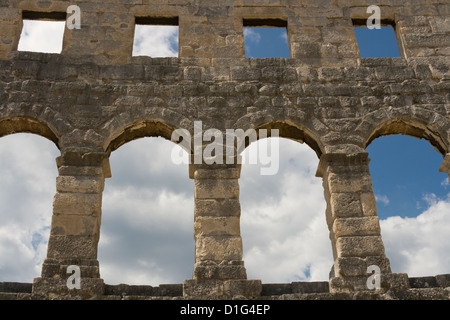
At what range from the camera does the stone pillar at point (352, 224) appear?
7.20 m

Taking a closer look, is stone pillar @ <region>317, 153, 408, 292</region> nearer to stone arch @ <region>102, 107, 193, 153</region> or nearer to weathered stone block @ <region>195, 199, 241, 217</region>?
weathered stone block @ <region>195, 199, 241, 217</region>

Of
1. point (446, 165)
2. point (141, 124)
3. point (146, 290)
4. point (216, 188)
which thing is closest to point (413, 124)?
point (446, 165)

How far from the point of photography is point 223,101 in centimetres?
882

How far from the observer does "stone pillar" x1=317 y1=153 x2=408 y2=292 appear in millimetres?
7199

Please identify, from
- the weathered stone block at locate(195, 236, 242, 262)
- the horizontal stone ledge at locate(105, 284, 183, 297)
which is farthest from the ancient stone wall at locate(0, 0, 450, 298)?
the horizontal stone ledge at locate(105, 284, 183, 297)

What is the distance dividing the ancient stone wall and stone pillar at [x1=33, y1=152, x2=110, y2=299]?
0.02 meters

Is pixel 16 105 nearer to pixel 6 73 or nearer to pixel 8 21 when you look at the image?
pixel 6 73

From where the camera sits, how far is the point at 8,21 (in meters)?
9.73

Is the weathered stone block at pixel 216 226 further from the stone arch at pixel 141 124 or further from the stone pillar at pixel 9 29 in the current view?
the stone pillar at pixel 9 29

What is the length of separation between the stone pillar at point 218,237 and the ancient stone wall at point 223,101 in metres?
0.02

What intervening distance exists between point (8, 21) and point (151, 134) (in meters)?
3.77

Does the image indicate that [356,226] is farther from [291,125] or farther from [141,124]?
[141,124]
